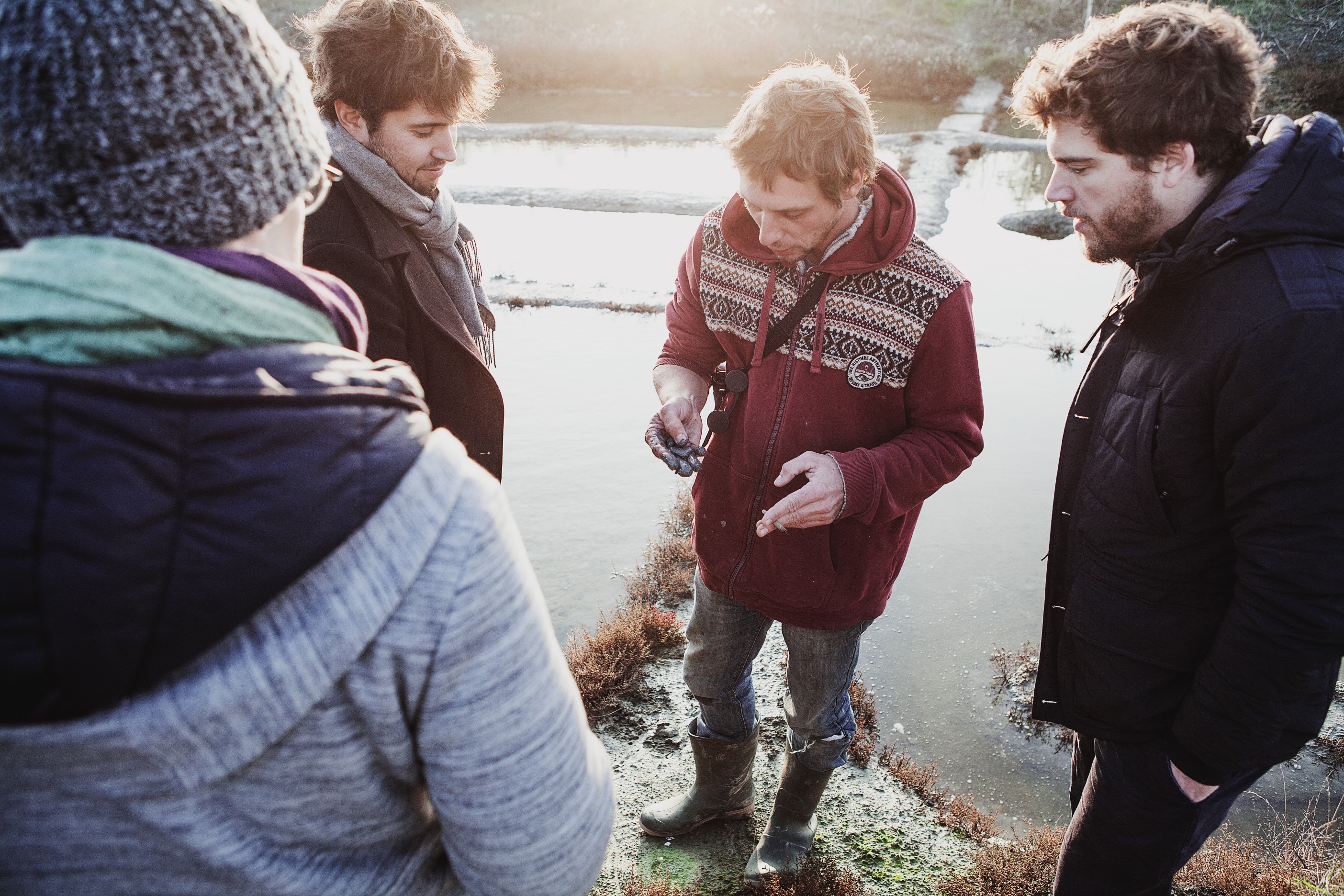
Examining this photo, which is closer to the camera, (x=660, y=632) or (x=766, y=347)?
(x=766, y=347)

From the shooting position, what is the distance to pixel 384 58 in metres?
2.04

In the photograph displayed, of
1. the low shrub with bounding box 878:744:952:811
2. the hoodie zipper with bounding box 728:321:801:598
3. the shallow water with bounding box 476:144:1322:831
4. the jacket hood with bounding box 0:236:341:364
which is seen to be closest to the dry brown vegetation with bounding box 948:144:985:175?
the shallow water with bounding box 476:144:1322:831

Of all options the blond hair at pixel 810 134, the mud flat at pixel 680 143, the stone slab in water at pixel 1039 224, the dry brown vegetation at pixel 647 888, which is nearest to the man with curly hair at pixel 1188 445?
the blond hair at pixel 810 134

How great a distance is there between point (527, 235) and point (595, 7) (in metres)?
27.3

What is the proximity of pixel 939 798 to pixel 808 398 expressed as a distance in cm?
177

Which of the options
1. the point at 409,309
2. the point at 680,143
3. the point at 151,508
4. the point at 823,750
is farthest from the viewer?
the point at 680,143

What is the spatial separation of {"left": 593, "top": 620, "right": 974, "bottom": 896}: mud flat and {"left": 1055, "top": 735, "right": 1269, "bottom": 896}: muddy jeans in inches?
29.4

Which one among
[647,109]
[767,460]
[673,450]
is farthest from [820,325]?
[647,109]

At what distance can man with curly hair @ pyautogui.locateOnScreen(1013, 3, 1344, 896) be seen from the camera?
147 cm

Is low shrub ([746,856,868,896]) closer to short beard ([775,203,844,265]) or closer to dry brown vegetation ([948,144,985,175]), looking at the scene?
short beard ([775,203,844,265])

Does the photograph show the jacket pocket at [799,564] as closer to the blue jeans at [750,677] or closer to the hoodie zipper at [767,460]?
the hoodie zipper at [767,460]

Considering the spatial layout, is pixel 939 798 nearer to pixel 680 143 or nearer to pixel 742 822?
pixel 742 822

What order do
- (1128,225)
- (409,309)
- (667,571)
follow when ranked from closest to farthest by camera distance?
(1128,225) < (409,309) < (667,571)

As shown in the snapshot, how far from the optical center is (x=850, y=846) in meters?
2.63
